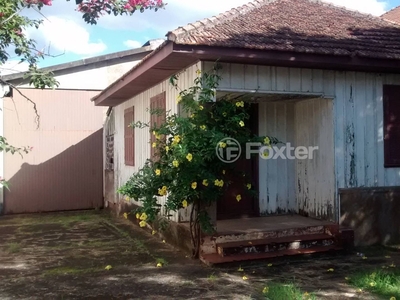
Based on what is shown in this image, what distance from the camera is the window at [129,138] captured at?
33.1ft

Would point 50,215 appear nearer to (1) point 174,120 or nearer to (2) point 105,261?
(2) point 105,261

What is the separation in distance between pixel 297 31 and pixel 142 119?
12.6 ft

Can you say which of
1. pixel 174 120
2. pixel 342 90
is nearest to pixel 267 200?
pixel 342 90

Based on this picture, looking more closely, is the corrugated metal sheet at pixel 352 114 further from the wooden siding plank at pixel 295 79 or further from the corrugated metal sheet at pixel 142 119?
the corrugated metal sheet at pixel 142 119

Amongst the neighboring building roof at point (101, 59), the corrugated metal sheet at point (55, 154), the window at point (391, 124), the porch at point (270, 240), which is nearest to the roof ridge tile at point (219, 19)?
the window at point (391, 124)

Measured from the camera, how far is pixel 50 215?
12273 millimetres

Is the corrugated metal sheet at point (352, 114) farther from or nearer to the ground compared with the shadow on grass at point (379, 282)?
farther from the ground

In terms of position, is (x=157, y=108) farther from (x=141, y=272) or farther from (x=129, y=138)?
(x=141, y=272)

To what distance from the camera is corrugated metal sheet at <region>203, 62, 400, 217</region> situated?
6.83 metres

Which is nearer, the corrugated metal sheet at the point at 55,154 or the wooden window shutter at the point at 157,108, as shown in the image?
the wooden window shutter at the point at 157,108

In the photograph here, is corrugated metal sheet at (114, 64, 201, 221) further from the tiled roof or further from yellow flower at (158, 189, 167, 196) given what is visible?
yellow flower at (158, 189, 167, 196)

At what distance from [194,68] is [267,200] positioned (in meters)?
2.88

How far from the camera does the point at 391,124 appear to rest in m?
7.36

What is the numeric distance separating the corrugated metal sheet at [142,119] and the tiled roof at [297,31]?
2.07ft
